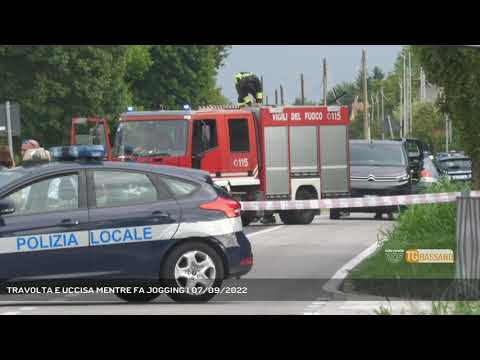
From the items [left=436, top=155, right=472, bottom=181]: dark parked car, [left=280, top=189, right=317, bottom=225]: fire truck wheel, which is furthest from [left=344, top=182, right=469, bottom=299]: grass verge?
[left=436, top=155, right=472, bottom=181]: dark parked car

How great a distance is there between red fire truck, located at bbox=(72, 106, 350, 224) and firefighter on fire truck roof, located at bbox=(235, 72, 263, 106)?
30 cm

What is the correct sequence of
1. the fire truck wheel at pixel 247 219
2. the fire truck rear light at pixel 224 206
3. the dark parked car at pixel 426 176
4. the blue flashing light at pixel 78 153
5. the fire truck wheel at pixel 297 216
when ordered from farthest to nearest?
1. the fire truck wheel at pixel 297 216
2. the dark parked car at pixel 426 176
3. the fire truck wheel at pixel 247 219
4. the fire truck rear light at pixel 224 206
5. the blue flashing light at pixel 78 153

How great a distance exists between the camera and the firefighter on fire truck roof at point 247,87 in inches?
966

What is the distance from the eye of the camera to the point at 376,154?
31.9 meters

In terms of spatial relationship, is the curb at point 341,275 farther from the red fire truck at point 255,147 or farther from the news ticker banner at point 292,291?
the red fire truck at point 255,147

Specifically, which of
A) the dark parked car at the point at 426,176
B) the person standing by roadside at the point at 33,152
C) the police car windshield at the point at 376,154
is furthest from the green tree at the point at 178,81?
the dark parked car at the point at 426,176

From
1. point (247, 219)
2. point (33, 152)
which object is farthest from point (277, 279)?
point (247, 219)

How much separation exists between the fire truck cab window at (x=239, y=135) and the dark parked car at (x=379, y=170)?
252cm

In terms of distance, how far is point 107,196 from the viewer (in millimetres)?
15188

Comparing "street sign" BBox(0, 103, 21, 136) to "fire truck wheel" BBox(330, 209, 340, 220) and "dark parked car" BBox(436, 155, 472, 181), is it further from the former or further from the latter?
"dark parked car" BBox(436, 155, 472, 181)

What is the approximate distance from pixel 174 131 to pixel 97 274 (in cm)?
1285

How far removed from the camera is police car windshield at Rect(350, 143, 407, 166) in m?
31.4
